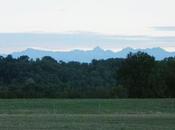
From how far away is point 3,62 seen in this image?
337ft

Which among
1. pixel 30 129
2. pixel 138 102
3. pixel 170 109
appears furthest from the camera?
pixel 138 102

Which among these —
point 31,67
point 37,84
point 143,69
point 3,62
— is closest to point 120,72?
point 143,69

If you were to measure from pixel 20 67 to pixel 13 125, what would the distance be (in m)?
68.0

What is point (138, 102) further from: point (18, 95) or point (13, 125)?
point (13, 125)

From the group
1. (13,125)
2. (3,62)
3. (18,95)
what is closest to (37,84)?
(18,95)

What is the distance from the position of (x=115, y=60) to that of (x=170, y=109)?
2117 inches

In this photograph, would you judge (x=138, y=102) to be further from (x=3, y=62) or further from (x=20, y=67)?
(x=3, y=62)

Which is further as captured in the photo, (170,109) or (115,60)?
(115,60)

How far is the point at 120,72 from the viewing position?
271ft

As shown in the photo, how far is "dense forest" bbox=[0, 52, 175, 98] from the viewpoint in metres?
79.0

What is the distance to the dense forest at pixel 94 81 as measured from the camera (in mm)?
79000

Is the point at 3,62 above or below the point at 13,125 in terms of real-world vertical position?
above

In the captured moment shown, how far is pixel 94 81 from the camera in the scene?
9325cm

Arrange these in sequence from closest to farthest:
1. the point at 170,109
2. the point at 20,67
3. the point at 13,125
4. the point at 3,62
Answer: the point at 13,125
the point at 170,109
the point at 20,67
the point at 3,62
